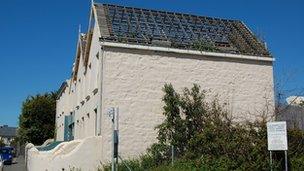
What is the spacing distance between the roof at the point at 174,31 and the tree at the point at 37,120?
31.2 meters

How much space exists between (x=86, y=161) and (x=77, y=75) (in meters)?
12.4

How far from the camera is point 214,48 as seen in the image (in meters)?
24.3

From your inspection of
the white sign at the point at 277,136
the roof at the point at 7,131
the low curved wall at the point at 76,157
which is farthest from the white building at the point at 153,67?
the roof at the point at 7,131

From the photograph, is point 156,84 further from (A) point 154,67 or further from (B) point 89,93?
(B) point 89,93

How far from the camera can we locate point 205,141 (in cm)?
1900

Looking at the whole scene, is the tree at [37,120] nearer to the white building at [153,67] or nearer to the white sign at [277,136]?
the white building at [153,67]

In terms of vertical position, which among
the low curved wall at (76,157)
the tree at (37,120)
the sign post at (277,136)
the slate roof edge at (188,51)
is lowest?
the low curved wall at (76,157)

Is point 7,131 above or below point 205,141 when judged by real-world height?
above

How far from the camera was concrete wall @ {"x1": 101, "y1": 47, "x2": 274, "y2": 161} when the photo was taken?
853 inches

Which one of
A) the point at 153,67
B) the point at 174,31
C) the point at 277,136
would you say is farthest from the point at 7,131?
the point at 277,136

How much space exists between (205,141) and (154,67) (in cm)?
529

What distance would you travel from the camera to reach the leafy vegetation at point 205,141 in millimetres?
17048

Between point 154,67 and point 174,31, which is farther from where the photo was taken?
point 174,31

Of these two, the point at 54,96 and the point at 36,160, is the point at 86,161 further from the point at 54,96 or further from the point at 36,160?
the point at 54,96
